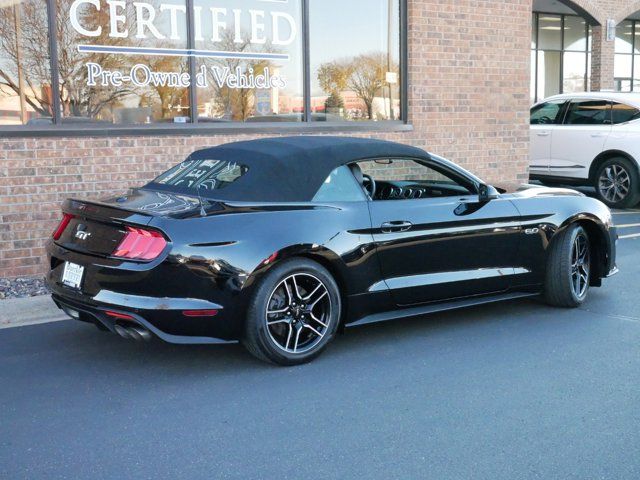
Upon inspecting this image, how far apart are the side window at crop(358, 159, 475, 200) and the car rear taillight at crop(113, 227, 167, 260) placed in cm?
181

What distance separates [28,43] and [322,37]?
362 cm

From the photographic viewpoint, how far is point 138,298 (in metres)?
4.62

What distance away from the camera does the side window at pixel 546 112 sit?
13.9m

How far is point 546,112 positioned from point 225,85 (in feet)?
24.1

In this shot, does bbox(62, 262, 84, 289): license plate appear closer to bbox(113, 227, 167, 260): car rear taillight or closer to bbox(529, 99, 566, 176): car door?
bbox(113, 227, 167, 260): car rear taillight

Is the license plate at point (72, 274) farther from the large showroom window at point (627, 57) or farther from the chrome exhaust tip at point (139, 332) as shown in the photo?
the large showroom window at point (627, 57)

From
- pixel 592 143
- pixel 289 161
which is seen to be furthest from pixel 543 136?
pixel 289 161

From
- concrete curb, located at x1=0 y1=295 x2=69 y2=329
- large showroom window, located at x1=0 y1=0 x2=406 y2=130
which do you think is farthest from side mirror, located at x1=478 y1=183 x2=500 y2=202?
large showroom window, located at x1=0 y1=0 x2=406 y2=130

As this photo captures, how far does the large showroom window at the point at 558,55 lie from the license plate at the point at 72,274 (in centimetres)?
2092

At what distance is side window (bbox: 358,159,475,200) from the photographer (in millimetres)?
5934

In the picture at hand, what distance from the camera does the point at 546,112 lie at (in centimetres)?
1420

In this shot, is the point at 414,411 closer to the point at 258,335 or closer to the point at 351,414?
the point at 351,414

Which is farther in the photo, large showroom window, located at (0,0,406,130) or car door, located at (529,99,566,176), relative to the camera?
car door, located at (529,99,566,176)

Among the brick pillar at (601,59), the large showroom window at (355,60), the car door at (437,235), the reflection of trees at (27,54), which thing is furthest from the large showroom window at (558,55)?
the car door at (437,235)
